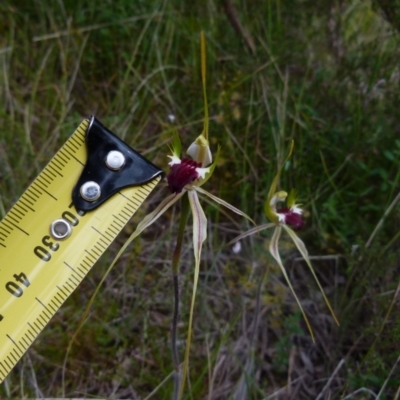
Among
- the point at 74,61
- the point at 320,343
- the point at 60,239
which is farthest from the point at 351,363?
the point at 74,61

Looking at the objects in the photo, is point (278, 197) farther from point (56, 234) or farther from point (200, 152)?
point (56, 234)

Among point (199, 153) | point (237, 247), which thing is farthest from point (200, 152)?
point (237, 247)

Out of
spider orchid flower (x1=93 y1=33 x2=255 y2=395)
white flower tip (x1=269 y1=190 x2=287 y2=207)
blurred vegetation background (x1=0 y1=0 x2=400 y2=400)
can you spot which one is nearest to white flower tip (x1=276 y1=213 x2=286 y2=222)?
white flower tip (x1=269 y1=190 x2=287 y2=207)

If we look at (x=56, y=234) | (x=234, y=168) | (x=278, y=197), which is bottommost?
(x=56, y=234)

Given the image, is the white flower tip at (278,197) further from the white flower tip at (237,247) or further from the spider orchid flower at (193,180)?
the white flower tip at (237,247)

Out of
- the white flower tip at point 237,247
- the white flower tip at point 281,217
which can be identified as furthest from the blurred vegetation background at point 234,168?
the white flower tip at point 281,217

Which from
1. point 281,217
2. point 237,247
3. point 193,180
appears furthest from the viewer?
point 237,247
